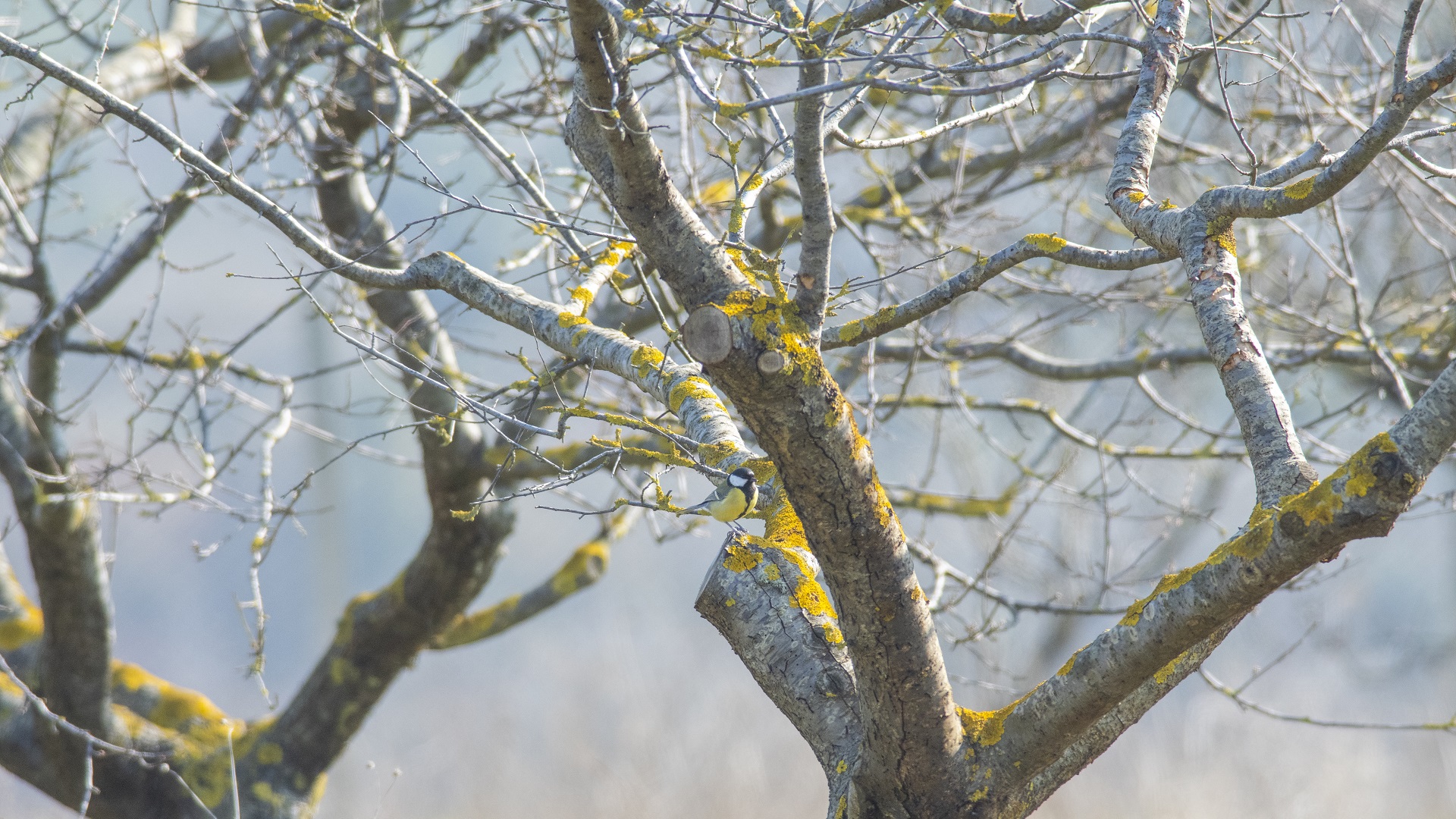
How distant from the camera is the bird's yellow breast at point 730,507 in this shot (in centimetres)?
153

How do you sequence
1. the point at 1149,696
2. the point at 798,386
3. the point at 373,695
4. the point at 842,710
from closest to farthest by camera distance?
the point at 798,386, the point at 1149,696, the point at 842,710, the point at 373,695

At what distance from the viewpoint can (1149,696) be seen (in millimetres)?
1392

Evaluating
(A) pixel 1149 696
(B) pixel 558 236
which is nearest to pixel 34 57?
(B) pixel 558 236

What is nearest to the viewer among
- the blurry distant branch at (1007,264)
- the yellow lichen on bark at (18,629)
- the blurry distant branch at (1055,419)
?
the blurry distant branch at (1007,264)

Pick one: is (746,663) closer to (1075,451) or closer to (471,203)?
(471,203)

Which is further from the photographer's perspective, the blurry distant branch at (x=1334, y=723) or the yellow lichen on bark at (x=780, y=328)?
the blurry distant branch at (x=1334, y=723)

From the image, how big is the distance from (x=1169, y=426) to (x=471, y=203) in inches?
322

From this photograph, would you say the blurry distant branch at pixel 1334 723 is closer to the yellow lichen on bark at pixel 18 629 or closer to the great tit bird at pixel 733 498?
the great tit bird at pixel 733 498

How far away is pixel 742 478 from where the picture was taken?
60.6 inches

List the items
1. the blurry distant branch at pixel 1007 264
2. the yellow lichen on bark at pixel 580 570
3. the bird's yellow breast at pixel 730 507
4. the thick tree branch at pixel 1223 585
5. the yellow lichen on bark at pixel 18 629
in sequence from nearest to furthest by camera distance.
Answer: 1. the thick tree branch at pixel 1223 585
2. the blurry distant branch at pixel 1007 264
3. the bird's yellow breast at pixel 730 507
4. the yellow lichen on bark at pixel 18 629
5. the yellow lichen on bark at pixel 580 570

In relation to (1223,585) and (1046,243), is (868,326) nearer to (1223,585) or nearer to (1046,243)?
(1046,243)

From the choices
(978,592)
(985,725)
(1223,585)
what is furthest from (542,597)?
(1223,585)

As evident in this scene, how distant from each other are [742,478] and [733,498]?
0.12ft

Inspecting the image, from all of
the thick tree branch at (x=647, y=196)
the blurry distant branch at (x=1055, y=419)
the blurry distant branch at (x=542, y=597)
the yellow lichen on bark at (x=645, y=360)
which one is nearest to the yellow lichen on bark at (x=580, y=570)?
the blurry distant branch at (x=542, y=597)
